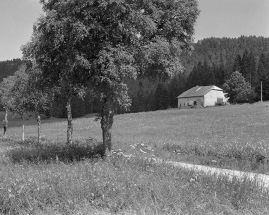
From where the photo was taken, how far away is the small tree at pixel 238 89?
86.7 metres

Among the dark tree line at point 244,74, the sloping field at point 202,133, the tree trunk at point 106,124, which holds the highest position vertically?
the dark tree line at point 244,74

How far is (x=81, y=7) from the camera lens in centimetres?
985

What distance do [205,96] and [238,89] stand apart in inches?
425

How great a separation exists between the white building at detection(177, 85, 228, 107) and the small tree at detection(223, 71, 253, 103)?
5564 millimetres

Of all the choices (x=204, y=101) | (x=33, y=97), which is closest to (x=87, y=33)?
(x=33, y=97)

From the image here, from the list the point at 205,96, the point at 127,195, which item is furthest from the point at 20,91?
the point at 205,96

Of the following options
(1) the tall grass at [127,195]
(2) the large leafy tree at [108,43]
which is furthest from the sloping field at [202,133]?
(1) the tall grass at [127,195]

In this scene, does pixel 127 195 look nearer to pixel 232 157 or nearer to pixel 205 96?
pixel 232 157

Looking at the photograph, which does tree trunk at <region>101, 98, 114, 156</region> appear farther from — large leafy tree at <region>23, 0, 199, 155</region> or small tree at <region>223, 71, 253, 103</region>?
small tree at <region>223, 71, 253, 103</region>

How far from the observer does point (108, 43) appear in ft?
33.9

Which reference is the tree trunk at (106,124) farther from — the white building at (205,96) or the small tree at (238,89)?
the white building at (205,96)

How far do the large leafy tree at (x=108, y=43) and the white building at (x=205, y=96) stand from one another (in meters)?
85.3

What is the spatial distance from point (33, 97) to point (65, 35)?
15673 millimetres

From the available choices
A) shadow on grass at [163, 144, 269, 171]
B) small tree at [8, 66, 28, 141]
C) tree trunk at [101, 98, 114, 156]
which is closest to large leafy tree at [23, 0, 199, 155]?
tree trunk at [101, 98, 114, 156]
